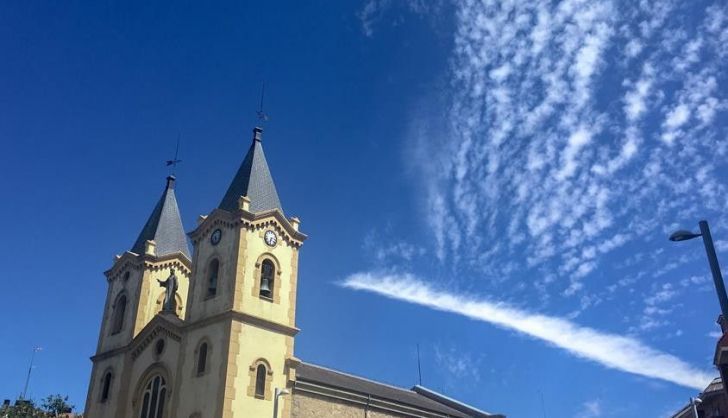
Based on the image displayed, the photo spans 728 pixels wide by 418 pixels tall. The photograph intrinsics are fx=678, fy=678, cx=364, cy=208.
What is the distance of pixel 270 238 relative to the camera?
120 feet

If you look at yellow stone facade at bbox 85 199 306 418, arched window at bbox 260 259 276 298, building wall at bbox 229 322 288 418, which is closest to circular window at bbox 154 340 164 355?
yellow stone facade at bbox 85 199 306 418

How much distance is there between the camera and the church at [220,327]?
32.7m

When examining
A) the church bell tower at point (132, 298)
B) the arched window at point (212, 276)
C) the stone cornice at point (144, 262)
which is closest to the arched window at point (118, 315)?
the church bell tower at point (132, 298)

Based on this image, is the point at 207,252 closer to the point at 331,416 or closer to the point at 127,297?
the point at 127,297

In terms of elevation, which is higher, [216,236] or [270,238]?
[216,236]

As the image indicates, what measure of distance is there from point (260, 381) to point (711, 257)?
73.1 ft

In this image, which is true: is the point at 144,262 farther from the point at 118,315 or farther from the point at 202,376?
the point at 202,376

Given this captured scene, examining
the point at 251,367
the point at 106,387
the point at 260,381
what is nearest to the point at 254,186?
the point at 251,367

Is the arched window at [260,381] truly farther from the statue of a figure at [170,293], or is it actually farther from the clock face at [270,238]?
the statue of a figure at [170,293]

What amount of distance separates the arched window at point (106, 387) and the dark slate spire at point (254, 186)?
11909 millimetres

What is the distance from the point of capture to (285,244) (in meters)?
37.3

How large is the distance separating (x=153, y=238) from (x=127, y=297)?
388 centimetres

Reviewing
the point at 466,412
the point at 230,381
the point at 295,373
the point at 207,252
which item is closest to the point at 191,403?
the point at 230,381

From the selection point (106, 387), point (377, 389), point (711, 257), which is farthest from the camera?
point (377, 389)
